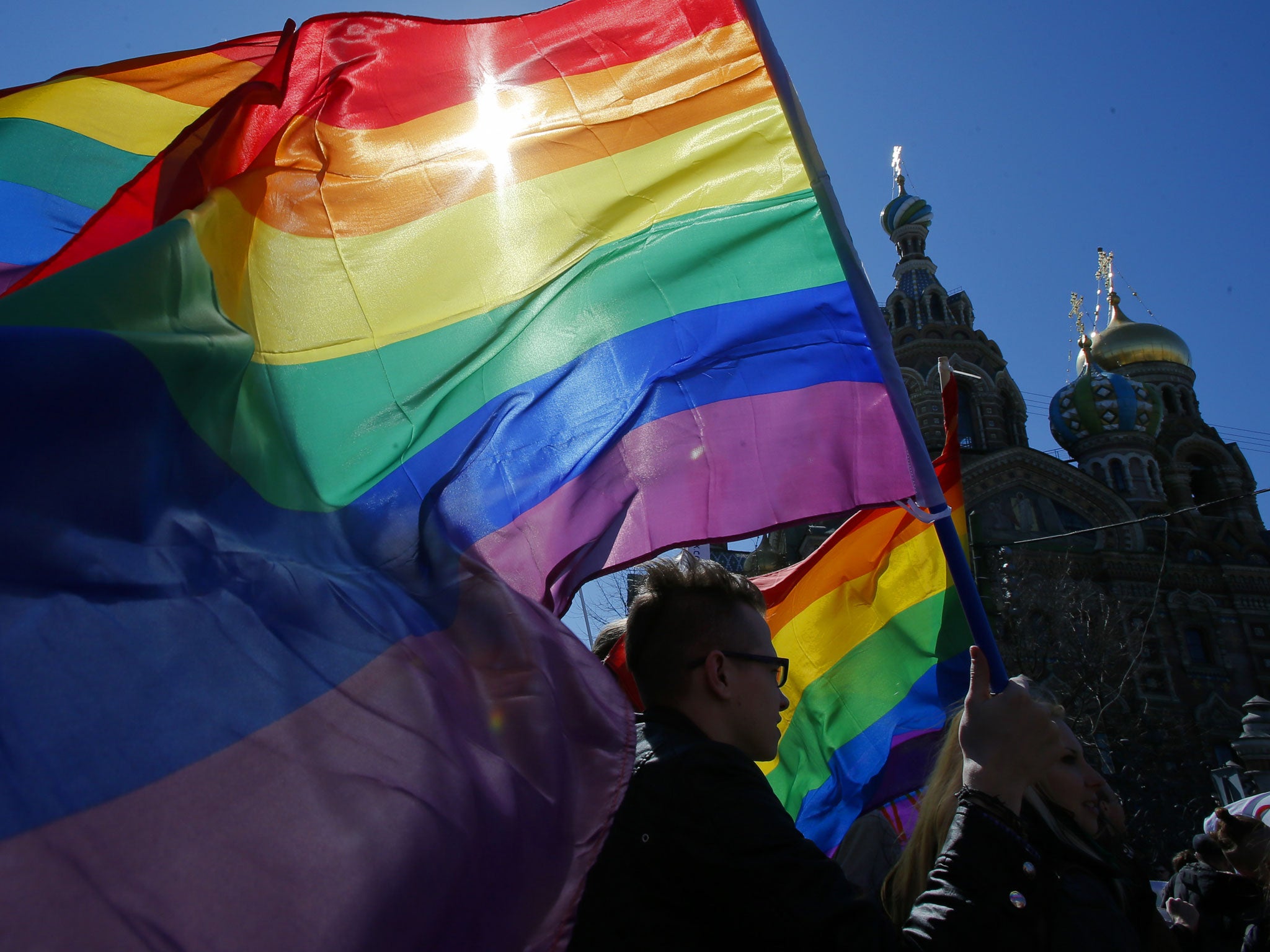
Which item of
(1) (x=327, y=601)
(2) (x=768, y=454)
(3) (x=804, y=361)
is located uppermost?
(3) (x=804, y=361)

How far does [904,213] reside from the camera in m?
44.4

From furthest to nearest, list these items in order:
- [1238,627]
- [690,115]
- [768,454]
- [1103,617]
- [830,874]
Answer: [1238,627]
[1103,617]
[690,115]
[768,454]
[830,874]

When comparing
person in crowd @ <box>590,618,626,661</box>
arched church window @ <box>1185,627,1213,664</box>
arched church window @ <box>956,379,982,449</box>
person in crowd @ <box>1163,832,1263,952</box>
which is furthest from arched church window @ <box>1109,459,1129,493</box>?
person in crowd @ <box>590,618,626,661</box>

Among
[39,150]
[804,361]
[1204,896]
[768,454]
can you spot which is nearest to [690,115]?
[804,361]

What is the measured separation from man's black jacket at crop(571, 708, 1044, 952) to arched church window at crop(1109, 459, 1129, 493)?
122ft

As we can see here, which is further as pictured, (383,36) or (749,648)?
(383,36)

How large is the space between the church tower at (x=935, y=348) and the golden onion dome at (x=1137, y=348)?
5200mm

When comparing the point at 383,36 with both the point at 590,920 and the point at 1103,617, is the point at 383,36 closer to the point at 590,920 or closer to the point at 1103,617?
the point at 590,920

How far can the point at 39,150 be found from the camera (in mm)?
3727

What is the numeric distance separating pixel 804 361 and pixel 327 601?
1845mm

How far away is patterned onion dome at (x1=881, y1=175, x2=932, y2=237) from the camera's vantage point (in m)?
44.2

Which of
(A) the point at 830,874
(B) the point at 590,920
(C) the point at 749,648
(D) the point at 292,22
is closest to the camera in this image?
(A) the point at 830,874

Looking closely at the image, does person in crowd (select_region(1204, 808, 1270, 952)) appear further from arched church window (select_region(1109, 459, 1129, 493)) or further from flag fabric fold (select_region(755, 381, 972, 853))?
arched church window (select_region(1109, 459, 1129, 493))

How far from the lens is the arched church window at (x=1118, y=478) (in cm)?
3603
